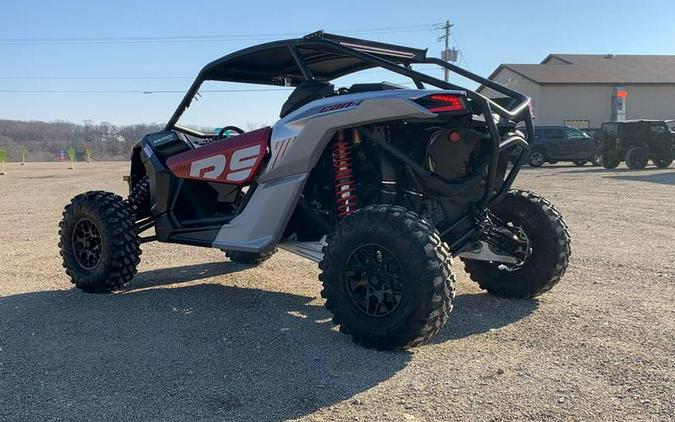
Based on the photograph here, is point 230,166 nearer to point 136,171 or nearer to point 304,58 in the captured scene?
point 304,58

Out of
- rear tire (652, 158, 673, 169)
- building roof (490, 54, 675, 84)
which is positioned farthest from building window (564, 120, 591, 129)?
rear tire (652, 158, 673, 169)

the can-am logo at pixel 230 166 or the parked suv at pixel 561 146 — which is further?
the parked suv at pixel 561 146

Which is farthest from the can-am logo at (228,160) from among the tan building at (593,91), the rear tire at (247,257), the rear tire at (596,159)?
the tan building at (593,91)

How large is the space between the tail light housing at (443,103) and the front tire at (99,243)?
9.81 feet

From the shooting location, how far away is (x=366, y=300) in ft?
13.2

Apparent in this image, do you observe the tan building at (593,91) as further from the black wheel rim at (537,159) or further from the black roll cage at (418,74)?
the black roll cage at (418,74)

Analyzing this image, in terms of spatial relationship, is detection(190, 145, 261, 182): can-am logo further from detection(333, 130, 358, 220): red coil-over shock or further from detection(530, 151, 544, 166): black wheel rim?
detection(530, 151, 544, 166): black wheel rim

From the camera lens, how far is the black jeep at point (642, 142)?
2564cm

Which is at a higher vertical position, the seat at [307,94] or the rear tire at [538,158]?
the seat at [307,94]

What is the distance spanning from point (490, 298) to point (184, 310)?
102 inches

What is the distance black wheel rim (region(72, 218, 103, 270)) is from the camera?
5660mm

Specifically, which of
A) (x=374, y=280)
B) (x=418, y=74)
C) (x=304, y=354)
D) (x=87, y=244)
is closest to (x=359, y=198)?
(x=374, y=280)

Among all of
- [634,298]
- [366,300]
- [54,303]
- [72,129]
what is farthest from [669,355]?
[72,129]

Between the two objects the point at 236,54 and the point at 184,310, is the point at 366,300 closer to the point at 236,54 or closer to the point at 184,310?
the point at 184,310
